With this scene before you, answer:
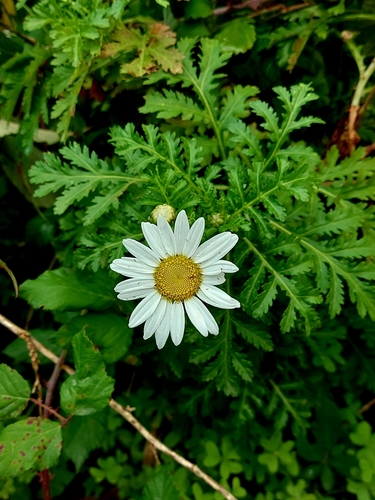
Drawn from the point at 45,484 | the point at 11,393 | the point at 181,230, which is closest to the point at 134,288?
the point at 181,230

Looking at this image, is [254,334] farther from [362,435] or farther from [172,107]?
[172,107]

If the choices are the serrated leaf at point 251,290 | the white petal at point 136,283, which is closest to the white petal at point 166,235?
the white petal at point 136,283

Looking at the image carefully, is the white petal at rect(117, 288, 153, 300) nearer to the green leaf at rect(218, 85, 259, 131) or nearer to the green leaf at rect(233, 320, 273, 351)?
the green leaf at rect(233, 320, 273, 351)

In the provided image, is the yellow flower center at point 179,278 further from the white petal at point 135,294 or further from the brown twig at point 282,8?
the brown twig at point 282,8

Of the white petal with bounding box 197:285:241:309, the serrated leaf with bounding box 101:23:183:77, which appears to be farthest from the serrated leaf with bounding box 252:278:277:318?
the serrated leaf with bounding box 101:23:183:77

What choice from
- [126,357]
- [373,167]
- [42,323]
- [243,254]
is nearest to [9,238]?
[42,323]
